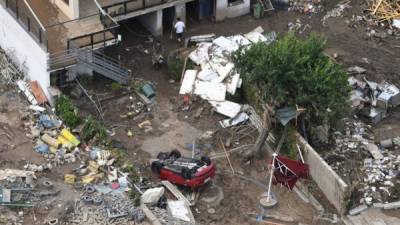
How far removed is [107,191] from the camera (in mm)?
27141

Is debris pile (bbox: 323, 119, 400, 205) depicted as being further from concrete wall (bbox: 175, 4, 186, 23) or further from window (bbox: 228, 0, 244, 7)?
concrete wall (bbox: 175, 4, 186, 23)

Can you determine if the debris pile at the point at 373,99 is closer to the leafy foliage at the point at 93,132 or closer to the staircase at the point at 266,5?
the staircase at the point at 266,5

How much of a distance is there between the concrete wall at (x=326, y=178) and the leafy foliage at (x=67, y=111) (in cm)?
810

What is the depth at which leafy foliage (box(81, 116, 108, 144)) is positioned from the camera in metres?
Result: 29.7

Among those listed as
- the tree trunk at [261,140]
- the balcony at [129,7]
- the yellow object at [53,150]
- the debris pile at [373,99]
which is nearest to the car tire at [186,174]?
the tree trunk at [261,140]

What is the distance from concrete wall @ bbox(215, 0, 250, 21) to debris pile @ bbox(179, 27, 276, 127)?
2.72m

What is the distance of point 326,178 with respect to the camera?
92.4 feet

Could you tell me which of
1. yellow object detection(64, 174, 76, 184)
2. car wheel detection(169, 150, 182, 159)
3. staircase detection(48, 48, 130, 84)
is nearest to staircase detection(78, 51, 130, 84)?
staircase detection(48, 48, 130, 84)

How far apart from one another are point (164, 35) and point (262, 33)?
428cm

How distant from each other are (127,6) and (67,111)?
19.4 feet

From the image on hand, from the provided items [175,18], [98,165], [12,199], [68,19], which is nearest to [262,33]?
[175,18]

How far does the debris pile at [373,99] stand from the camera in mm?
32250

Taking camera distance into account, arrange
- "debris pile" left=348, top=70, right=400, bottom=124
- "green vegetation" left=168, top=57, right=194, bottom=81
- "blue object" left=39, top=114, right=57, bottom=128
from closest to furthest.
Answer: "blue object" left=39, top=114, right=57, bottom=128
"debris pile" left=348, top=70, right=400, bottom=124
"green vegetation" left=168, top=57, right=194, bottom=81

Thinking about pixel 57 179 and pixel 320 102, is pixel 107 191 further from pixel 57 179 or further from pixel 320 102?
pixel 320 102
